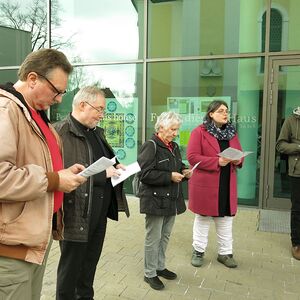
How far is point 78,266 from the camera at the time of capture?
110 inches

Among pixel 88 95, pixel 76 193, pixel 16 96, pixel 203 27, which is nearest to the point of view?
pixel 16 96

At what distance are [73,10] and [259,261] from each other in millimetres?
6699

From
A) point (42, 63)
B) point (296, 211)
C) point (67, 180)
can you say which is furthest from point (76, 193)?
point (296, 211)

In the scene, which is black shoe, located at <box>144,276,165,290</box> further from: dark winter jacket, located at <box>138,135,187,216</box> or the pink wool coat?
the pink wool coat

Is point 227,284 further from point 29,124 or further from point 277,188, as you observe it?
point 277,188

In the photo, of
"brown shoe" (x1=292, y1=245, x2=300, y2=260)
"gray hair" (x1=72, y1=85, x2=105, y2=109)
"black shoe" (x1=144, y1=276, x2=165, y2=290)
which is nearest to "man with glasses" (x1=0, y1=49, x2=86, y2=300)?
"gray hair" (x1=72, y1=85, x2=105, y2=109)

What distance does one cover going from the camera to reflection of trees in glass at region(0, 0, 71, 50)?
28.5 feet

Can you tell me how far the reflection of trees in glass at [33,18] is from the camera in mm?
8672

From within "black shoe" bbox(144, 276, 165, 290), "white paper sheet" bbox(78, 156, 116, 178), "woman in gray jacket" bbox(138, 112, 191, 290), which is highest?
"white paper sheet" bbox(78, 156, 116, 178)

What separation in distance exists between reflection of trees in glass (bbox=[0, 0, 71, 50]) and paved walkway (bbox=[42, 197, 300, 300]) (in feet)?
17.5

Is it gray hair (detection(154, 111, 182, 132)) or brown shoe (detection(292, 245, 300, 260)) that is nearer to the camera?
gray hair (detection(154, 111, 182, 132))

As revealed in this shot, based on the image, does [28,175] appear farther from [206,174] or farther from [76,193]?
[206,174]

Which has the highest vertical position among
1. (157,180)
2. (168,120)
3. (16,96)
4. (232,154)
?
(16,96)

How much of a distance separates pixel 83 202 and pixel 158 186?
1.05 meters
